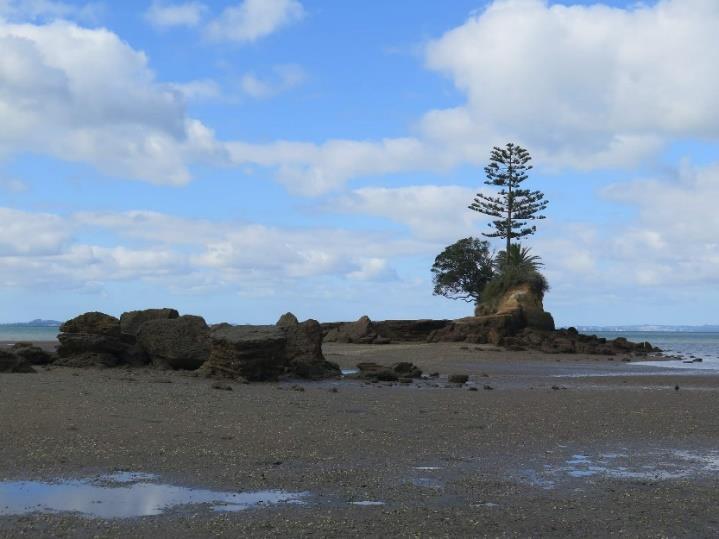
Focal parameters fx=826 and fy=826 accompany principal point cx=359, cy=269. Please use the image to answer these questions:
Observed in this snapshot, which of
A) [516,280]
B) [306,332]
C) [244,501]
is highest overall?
[516,280]

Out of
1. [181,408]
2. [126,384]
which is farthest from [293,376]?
[181,408]

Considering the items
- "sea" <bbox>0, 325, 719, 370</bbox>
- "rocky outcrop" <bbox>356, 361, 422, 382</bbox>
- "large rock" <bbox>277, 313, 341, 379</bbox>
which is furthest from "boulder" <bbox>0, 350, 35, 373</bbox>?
"sea" <bbox>0, 325, 719, 370</bbox>

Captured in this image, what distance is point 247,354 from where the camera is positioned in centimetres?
2069

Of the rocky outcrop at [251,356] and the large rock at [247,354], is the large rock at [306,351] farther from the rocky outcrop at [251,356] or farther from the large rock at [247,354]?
the large rock at [247,354]

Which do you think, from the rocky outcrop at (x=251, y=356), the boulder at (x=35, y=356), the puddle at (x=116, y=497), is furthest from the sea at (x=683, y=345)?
the puddle at (x=116, y=497)

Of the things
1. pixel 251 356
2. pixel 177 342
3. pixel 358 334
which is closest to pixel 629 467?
pixel 251 356

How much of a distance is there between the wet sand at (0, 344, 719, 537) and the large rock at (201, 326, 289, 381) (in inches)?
72.9

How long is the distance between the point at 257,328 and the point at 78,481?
1376cm

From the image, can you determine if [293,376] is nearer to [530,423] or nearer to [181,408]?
[181,408]

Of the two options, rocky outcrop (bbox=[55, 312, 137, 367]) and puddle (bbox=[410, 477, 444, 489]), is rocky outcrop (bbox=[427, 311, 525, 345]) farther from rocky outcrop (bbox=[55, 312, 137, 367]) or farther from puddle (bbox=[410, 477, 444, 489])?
puddle (bbox=[410, 477, 444, 489])

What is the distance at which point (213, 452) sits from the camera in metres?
9.91

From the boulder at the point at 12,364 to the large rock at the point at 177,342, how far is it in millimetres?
3610

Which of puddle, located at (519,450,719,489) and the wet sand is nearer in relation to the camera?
the wet sand

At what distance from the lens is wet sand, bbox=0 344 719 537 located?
683 centimetres
